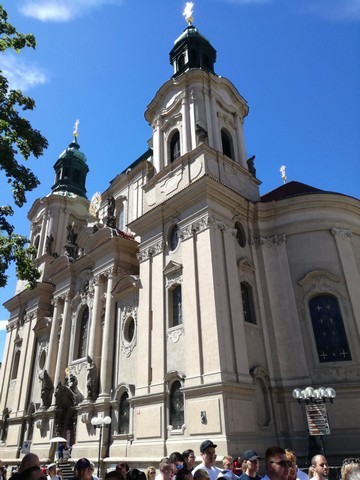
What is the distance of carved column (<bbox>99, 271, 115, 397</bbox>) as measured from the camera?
20312mm

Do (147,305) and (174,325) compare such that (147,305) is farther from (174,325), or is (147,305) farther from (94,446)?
(94,446)

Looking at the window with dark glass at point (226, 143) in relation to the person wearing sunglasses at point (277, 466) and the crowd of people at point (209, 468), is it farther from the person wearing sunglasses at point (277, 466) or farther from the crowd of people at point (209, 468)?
the person wearing sunglasses at point (277, 466)

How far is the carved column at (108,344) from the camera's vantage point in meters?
20.3

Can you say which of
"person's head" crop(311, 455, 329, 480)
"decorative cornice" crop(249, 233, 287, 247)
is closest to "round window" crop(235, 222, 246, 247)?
"decorative cornice" crop(249, 233, 287, 247)

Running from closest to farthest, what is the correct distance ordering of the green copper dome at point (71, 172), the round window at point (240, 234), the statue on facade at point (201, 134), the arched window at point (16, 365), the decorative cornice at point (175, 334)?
the decorative cornice at point (175, 334), the round window at point (240, 234), the statue on facade at point (201, 134), the arched window at point (16, 365), the green copper dome at point (71, 172)

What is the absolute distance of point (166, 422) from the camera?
16.2 metres

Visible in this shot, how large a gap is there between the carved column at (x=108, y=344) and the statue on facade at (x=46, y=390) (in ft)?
17.9

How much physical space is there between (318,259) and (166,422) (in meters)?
10.0

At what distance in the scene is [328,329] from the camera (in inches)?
707

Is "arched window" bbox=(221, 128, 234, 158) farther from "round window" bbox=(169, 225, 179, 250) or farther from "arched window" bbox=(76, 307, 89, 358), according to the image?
"arched window" bbox=(76, 307, 89, 358)

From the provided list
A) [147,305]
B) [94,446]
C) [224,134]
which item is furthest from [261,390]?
[224,134]

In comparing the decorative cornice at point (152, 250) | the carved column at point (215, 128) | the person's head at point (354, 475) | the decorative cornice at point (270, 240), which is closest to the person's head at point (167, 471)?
the person's head at point (354, 475)

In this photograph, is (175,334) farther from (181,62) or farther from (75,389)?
(181,62)

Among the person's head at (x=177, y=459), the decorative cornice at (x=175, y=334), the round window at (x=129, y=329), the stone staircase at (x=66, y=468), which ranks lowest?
the stone staircase at (x=66, y=468)
